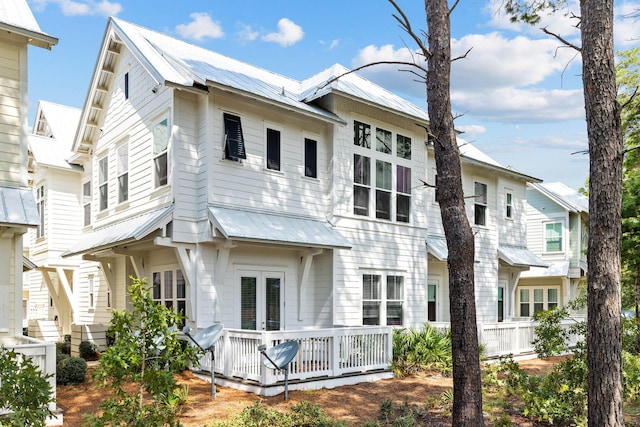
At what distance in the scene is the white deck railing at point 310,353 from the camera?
36.9 ft

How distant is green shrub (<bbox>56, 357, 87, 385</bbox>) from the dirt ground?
0.66 feet

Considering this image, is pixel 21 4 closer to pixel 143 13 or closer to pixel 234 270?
pixel 143 13

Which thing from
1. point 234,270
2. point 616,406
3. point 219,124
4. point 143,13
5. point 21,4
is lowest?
point 616,406

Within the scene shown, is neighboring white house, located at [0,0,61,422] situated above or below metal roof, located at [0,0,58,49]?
below

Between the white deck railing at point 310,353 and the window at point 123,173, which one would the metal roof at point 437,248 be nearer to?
the white deck railing at point 310,353

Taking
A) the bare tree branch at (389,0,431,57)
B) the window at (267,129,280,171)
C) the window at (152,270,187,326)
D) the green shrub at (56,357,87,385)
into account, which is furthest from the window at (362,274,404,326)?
the bare tree branch at (389,0,431,57)

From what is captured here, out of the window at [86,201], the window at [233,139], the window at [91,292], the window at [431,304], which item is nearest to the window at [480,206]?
the window at [431,304]

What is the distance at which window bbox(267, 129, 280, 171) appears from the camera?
46.6 feet

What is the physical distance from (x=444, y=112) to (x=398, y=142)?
989 centimetres

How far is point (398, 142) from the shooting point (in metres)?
17.2

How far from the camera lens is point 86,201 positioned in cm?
1877

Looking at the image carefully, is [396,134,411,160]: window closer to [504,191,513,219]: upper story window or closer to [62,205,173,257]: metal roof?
[504,191,513,219]: upper story window

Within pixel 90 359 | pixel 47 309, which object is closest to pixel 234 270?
pixel 90 359

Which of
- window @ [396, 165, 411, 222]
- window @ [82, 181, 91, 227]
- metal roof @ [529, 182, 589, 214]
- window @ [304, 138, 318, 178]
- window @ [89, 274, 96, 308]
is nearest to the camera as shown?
window @ [304, 138, 318, 178]
